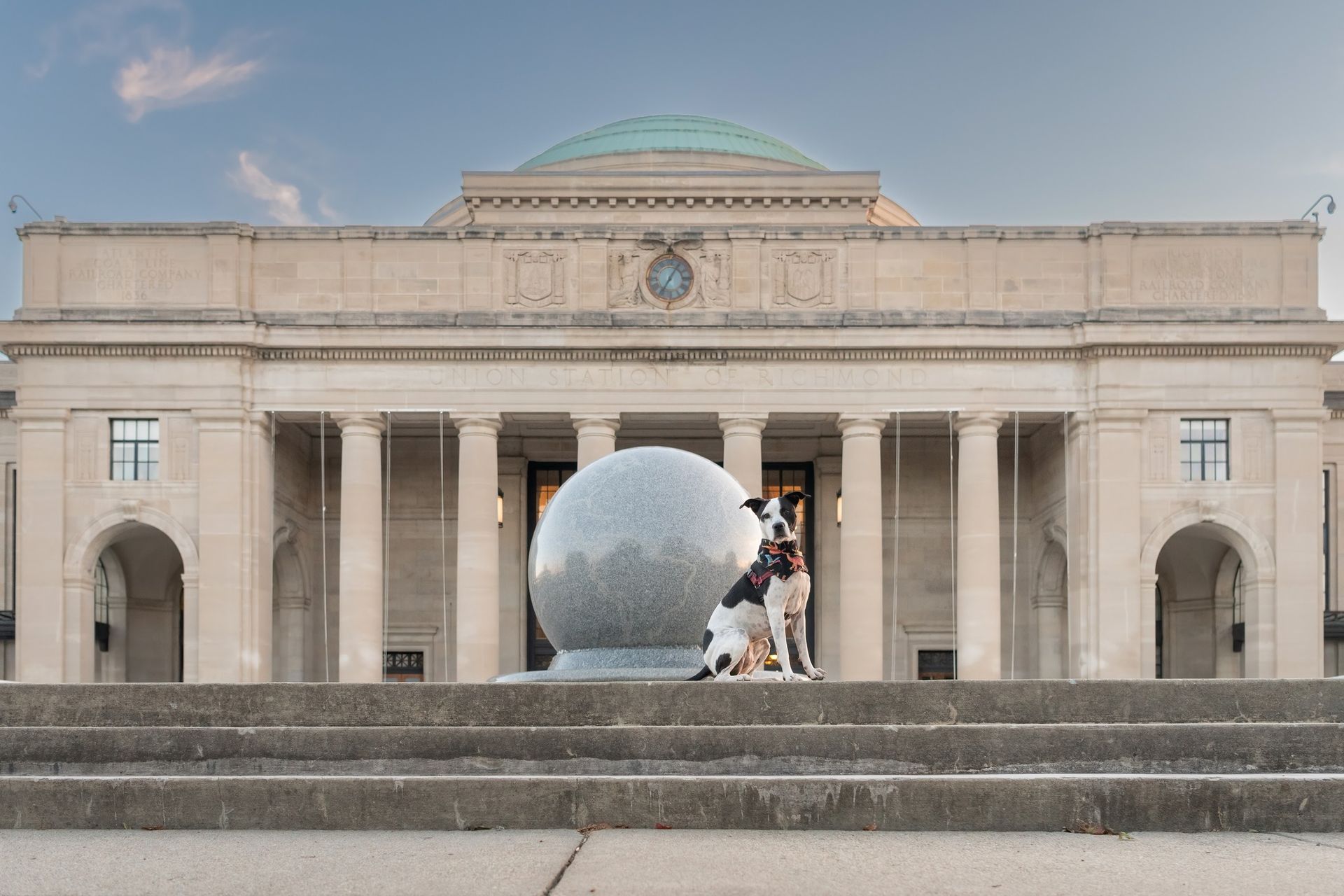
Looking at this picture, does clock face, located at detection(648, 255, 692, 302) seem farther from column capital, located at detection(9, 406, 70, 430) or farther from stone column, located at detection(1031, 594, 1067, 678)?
column capital, located at detection(9, 406, 70, 430)

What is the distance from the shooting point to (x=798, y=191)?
5206 centimetres

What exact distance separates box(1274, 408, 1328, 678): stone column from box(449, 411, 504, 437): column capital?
24455mm

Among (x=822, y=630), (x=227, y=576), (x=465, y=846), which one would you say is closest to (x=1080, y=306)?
(x=822, y=630)

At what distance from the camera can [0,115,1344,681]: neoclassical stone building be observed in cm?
4634

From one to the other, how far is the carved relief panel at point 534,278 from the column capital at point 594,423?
3750 millimetres

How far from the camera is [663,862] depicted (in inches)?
422

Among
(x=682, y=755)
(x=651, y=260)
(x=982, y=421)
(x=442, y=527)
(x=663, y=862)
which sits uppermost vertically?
(x=651, y=260)

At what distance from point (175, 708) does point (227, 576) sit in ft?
104

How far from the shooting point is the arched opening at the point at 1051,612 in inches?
2071

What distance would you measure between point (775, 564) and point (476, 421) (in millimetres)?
31672

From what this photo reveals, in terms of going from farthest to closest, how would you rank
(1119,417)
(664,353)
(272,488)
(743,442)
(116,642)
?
(116,642), (272,488), (664,353), (743,442), (1119,417)

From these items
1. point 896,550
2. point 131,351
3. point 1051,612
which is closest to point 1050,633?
point 1051,612

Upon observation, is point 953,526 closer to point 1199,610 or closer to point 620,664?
point 1199,610

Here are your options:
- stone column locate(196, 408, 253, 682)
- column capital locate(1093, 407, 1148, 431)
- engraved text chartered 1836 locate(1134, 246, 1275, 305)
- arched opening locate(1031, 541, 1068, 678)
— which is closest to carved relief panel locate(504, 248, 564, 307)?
stone column locate(196, 408, 253, 682)
